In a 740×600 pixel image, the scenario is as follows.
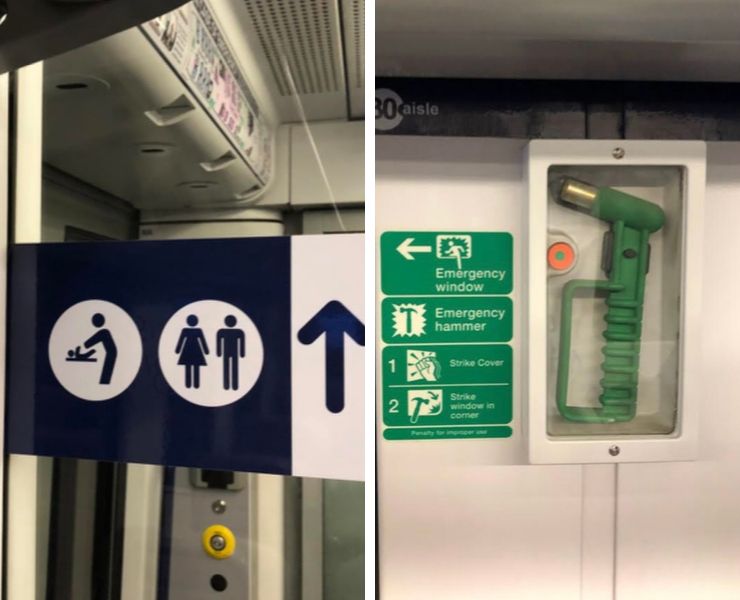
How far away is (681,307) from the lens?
1.26 meters

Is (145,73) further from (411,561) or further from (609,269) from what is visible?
Result: (411,561)

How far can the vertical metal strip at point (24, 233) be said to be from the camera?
721 mm

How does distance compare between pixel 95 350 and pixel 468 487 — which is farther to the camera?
pixel 468 487

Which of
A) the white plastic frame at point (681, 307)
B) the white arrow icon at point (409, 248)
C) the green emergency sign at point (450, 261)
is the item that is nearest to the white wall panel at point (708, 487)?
the white plastic frame at point (681, 307)

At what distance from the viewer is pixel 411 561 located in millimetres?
1349

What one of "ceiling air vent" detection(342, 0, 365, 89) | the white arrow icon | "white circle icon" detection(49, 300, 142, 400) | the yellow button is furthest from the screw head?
"ceiling air vent" detection(342, 0, 365, 89)

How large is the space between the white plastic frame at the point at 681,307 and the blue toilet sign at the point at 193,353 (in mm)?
661

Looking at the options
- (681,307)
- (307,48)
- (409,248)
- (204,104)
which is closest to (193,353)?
(204,104)

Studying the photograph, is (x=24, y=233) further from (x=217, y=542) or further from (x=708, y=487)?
(x=708, y=487)

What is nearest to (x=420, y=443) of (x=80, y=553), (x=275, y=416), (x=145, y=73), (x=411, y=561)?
(x=411, y=561)

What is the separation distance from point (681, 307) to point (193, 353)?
924mm

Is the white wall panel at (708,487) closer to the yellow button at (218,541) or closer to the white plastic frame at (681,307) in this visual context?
the white plastic frame at (681,307)

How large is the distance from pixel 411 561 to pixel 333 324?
2.80ft

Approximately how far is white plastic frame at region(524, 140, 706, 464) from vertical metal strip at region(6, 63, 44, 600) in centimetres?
77
